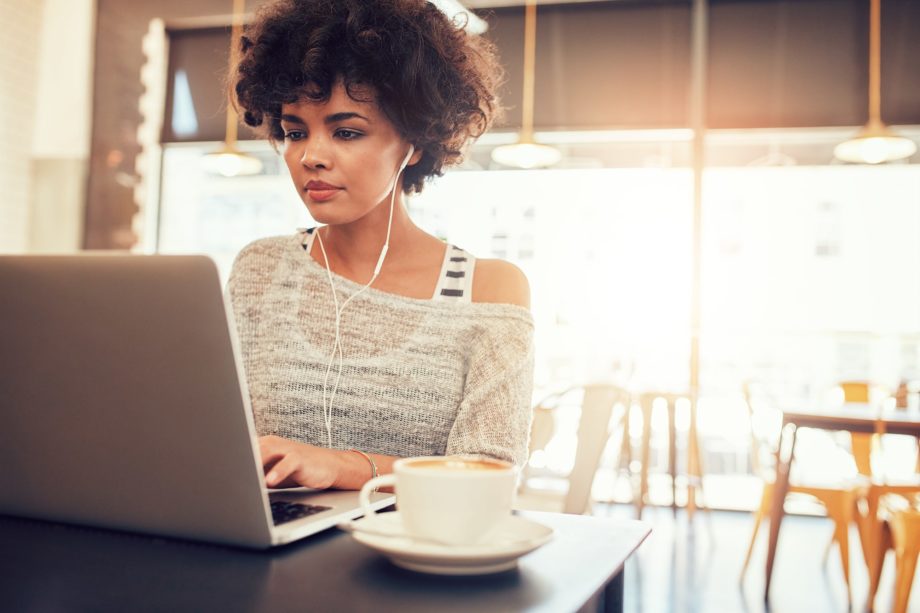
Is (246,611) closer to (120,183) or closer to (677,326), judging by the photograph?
(677,326)

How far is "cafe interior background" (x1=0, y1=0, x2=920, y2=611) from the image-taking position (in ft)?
16.0

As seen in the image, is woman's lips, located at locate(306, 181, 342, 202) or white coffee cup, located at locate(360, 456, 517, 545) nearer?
white coffee cup, located at locate(360, 456, 517, 545)

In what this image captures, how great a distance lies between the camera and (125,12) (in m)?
5.75

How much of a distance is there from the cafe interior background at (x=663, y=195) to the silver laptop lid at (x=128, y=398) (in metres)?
3.92

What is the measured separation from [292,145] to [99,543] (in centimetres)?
69

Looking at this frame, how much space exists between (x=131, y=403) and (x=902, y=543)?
8.65ft

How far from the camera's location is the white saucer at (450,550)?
1.82 feet

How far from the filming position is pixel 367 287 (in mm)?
1282

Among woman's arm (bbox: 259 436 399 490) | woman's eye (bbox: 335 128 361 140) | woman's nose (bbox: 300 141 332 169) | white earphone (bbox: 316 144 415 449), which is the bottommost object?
woman's arm (bbox: 259 436 399 490)

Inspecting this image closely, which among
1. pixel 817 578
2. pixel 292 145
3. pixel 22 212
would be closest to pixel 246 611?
pixel 292 145

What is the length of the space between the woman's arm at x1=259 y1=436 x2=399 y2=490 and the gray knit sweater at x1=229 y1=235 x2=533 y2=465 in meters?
0.22

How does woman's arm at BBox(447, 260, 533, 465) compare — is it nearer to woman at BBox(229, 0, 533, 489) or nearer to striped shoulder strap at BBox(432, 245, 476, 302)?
woman at BBox(229, 0, 533, 489)

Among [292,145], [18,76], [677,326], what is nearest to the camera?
[292,145]

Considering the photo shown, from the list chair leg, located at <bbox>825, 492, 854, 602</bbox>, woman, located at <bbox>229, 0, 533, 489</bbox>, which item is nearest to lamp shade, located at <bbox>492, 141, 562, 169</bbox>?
chair leg, located at <bbox>825, 492, 854, 602</bbox>
